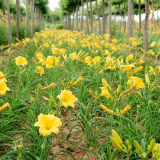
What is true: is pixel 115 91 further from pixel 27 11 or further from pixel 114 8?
pixel 114 8

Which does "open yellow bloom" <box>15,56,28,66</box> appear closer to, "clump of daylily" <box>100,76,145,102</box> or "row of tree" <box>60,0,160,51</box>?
"clump of daylily" <box>100,76,145,102</box>

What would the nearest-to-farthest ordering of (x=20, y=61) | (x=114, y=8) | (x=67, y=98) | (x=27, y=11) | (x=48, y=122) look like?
(x=48, y=122) → (x=67, y=98) → (x=20, y=61) → (x=27, y=11) → (x=114, y=8)

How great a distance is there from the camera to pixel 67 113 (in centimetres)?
234

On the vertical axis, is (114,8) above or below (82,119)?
above

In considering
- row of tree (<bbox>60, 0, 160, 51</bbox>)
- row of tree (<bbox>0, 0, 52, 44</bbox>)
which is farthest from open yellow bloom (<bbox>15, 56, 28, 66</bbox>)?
row of tree (<bbox>0, 0, 52, 44</bbox>)

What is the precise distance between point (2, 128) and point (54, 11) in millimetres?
47595

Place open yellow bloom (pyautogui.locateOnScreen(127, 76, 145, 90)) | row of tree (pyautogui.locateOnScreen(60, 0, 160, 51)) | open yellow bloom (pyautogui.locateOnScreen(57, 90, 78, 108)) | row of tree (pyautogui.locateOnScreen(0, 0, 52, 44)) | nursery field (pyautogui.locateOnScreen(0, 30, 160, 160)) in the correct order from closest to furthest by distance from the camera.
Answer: nursery field (pyautogui.locateOnScreen(0, 30, 160, 160)) < open yellow bloom (pyautogui.locateOnScreen(57, 90, 78, 108)) < open yellow bloom (pyautogui.locateOnScreen(127, 76, 145, 90)) < row of tree (pyautogui.locateOnScreen(60, 0, 160, 51)) < row of tree (pyautogui.locateOnScreen(0, 0, 52, 44))

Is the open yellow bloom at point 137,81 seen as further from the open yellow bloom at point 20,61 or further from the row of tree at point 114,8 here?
the row of tree at point 114,8

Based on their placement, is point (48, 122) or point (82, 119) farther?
point (82, 119)

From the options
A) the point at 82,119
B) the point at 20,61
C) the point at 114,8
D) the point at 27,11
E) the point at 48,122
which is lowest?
the point at 82,119

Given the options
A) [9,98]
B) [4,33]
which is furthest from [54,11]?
[9,98]

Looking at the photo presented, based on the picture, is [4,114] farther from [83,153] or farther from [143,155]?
[143,155]

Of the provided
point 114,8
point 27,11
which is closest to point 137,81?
point 27,11

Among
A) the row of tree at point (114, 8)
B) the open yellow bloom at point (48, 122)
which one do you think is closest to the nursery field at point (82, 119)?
the open yellow bloom at point (48, 122)
